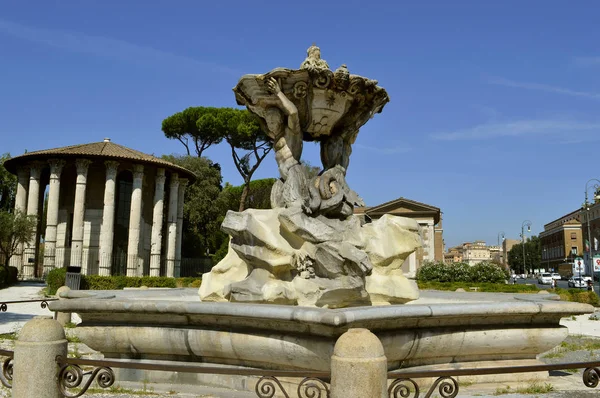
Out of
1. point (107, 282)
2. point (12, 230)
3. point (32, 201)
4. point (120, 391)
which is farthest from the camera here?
point (32, 201)

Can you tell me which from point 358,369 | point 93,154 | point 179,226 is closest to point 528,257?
point 179,226

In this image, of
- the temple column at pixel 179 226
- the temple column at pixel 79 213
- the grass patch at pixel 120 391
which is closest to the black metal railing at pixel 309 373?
the grass patch at pixel 120 391

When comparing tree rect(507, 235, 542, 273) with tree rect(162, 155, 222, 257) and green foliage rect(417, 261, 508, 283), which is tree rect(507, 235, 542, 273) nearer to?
tree rect(162, 155, 222, 257)

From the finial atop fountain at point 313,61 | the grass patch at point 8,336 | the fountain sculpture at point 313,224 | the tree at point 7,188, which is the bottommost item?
the grass patch at point 8,336

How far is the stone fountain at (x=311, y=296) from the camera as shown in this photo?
4.69 meters

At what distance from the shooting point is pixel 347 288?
610 cm

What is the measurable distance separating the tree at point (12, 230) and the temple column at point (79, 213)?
8.18 feet

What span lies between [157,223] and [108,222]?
12.6 feet

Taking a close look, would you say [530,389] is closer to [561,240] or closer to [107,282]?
[107,282]

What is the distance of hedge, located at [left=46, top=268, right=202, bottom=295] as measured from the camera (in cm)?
2286

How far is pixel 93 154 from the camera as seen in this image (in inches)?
1262

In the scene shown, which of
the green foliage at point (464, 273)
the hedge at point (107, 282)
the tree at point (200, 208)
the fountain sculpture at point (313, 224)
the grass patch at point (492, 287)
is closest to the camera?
the fountain sculpture at point (313, 224)

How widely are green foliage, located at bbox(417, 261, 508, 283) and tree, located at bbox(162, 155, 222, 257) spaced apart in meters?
20.2

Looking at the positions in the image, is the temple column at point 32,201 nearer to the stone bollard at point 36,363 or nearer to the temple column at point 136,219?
the temple column at point 136,219
